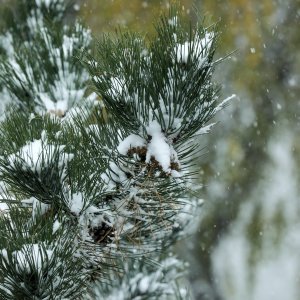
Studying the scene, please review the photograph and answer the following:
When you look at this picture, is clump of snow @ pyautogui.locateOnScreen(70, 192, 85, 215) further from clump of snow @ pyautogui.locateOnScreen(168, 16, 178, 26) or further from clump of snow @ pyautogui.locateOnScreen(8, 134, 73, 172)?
clump of snow @ pyautogui.locateOnScreen(168, 16, 178, 26)

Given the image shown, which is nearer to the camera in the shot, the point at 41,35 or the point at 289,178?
the point at 41,35

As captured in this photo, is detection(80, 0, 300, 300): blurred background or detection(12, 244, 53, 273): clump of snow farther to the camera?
detection(80, 0, 300, 300): blurred background

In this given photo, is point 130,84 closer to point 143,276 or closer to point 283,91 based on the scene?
point 143,276

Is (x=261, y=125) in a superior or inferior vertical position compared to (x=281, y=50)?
inferior

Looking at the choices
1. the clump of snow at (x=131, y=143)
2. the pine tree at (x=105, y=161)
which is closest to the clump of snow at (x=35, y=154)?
the pine tree at (x=105, y=161)

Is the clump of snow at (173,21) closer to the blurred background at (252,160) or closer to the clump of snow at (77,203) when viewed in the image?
the clump of snow at (77,203)

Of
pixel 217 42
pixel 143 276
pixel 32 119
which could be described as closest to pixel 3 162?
pixel 32 119

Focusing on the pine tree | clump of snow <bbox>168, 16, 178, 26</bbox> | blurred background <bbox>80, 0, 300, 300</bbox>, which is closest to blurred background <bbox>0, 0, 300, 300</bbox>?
blurred background <bbox>80, 0, 300, 300</bbox>

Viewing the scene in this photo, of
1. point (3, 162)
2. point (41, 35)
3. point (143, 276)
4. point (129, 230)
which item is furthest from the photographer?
point (143, 276)
